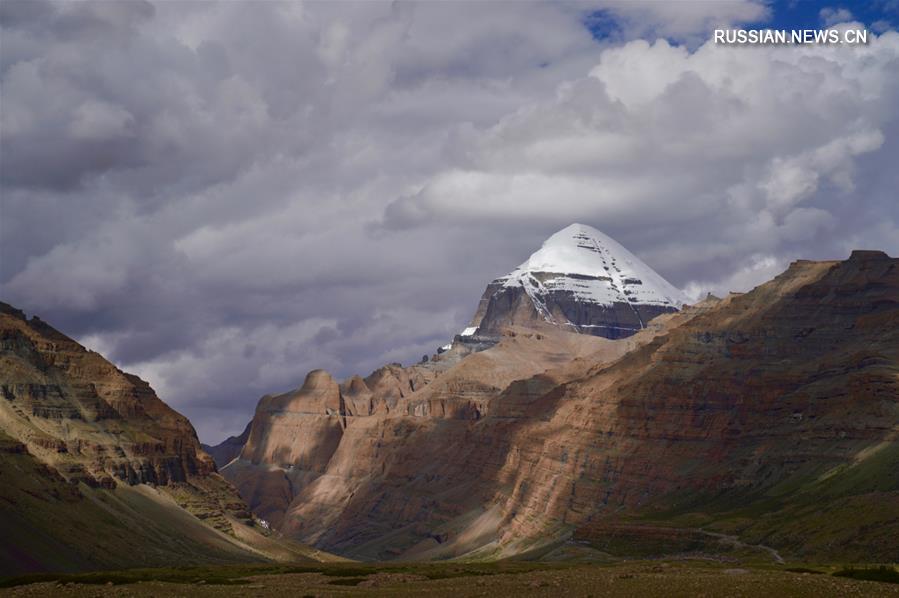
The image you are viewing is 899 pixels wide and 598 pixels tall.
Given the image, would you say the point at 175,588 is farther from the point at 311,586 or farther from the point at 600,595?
the point at 600,595

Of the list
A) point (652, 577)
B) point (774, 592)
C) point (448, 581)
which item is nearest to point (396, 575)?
point (448, 581)

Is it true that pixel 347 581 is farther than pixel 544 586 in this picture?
Yes

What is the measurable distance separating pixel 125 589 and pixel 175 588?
617 cm

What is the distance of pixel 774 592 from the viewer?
397 feet

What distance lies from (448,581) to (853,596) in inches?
2438

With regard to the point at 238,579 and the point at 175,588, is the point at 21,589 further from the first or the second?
the point at 238,579

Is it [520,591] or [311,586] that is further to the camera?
[311,586]

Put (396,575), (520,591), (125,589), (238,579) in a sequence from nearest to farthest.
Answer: (520,591)
(125,589)
(396,575)
(238,579)

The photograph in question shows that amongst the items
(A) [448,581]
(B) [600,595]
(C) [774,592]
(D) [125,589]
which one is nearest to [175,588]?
(D) [125,589]

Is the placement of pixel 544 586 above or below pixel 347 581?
below

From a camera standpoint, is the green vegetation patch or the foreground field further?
the green vegetation patch

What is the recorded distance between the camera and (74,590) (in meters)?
156

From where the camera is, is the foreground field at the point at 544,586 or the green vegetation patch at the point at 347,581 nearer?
the foreground field at the point at 544,586

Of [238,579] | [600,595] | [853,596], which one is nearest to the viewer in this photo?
[853,596]
